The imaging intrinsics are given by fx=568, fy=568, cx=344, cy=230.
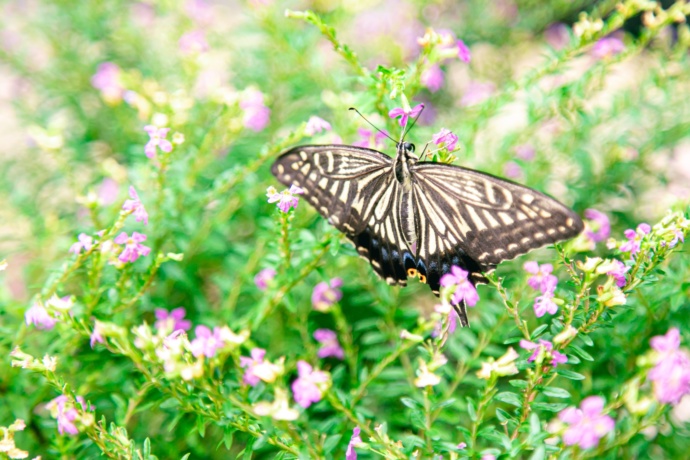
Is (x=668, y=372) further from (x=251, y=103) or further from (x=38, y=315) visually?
(x=251, y=103)

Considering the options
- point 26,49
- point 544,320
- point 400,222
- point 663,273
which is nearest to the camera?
point 663,273

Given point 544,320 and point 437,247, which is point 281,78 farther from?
point 544,320

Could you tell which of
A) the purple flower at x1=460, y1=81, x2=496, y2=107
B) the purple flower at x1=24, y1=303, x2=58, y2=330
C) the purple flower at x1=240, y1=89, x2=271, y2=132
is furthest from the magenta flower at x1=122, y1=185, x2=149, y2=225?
the purple flower at x1=460, y1=81, x2=496, y2=107

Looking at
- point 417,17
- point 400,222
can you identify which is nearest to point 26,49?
point 417,17

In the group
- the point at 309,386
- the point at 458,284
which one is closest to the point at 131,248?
the point at 309,386

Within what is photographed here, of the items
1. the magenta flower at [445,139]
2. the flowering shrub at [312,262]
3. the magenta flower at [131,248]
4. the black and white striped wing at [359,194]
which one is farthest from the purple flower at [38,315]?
the magenta flower at [445,139]

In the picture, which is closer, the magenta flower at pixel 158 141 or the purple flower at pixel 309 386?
the purple flower at pixel 309 386

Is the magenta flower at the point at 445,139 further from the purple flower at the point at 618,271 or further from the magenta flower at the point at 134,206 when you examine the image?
the magenta flower at the point at 134,206
